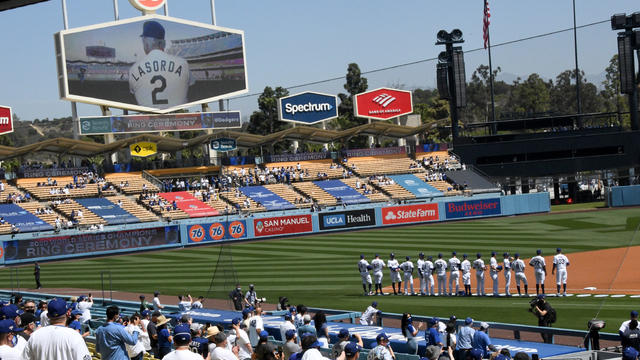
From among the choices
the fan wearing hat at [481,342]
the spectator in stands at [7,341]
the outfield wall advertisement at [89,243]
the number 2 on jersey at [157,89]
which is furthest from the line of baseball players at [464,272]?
the number 2 on jersey at [157,89]

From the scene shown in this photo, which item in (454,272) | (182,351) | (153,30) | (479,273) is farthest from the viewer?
(153,30)

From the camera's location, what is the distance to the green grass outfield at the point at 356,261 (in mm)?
21781

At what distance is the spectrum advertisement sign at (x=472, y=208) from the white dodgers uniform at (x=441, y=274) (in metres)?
30.2

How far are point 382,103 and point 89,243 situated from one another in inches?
1408

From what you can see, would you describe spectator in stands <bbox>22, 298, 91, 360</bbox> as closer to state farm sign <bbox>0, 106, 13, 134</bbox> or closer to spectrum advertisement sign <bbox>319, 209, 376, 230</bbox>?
spectrum advertisement sign <bbox>319, 209, 376, 230</bbox>

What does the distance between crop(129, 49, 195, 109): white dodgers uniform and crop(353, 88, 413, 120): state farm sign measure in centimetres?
1758

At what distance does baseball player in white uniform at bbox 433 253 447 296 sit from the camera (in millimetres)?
24891

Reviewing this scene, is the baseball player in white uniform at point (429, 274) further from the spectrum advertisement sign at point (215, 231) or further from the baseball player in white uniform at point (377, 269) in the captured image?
the spectrum advertisement sign at point (215, 231)

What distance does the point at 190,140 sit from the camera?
202 feet

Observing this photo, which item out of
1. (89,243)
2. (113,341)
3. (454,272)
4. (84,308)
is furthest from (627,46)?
(113,341)

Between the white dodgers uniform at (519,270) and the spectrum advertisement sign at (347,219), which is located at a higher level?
the white dodgers uniform at (519,270)

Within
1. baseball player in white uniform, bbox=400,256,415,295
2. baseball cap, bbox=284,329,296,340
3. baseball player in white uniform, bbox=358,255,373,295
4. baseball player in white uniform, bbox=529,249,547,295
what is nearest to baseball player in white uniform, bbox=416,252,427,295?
baseball player in white uniform, bbox=400,256,415,295

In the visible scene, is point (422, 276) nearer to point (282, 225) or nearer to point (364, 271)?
point (364, 271)

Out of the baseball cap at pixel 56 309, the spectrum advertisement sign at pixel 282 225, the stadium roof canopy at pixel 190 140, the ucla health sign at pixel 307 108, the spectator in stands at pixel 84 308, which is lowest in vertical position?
the spectrum advertisement sign at pixel 282 225
